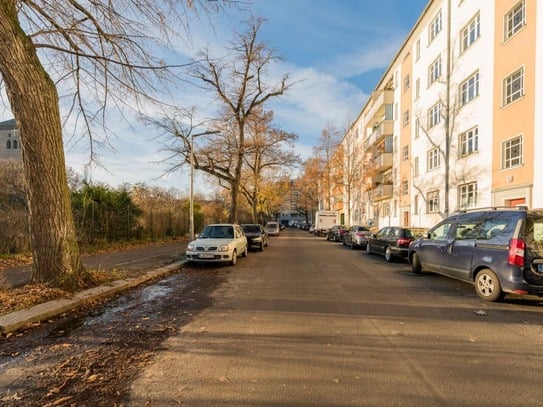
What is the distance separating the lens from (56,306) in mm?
6422

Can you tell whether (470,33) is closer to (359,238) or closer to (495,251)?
(359,238)

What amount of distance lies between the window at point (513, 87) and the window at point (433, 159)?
26.3 ft

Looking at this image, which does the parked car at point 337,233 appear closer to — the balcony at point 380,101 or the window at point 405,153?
the window at point 405,153

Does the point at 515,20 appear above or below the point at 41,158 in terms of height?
above

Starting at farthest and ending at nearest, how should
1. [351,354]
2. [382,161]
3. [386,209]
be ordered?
1. [386,209]
2. [382,161]
3. [351,354]

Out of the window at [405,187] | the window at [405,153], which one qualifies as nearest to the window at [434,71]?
the window at [405,153]

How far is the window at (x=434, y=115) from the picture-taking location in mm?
26052

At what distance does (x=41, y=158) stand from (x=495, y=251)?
368 inches

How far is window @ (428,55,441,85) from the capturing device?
86.5 feet

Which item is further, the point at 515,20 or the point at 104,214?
the point at 104,214

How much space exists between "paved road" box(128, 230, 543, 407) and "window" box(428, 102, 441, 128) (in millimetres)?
21020

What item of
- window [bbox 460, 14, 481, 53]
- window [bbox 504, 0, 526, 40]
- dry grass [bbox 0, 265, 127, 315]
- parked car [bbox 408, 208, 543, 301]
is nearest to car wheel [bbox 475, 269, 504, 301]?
parked car [bbox 408, 208, 543, 301]

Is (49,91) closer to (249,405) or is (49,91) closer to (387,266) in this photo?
(249,405)

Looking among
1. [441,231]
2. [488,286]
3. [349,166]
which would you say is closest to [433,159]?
[349,166]
